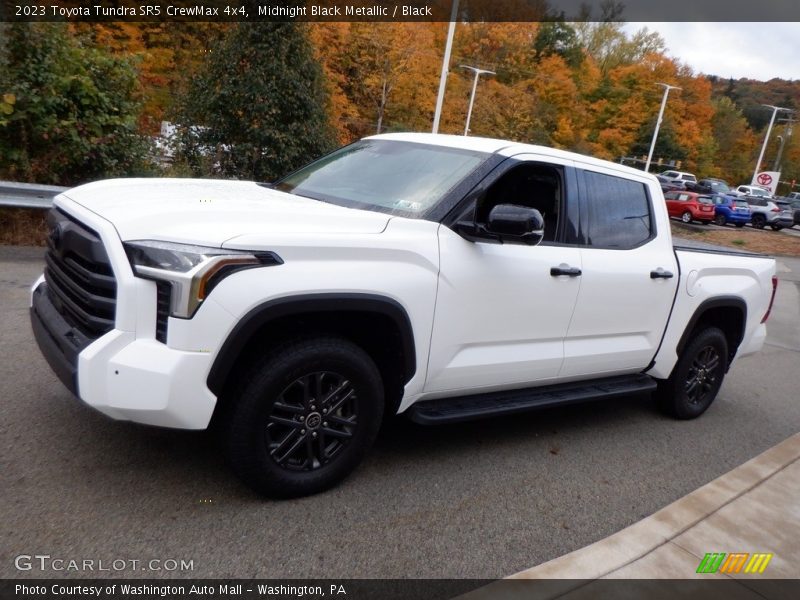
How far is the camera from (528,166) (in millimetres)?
4262

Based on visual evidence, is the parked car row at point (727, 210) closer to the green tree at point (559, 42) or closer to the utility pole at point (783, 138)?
the green tree at point (559, 42)

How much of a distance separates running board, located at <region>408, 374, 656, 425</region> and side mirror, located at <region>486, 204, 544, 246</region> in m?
0.99

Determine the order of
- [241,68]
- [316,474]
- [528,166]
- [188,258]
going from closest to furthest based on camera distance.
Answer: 1. [188,258]
2. [316,474]
3. [528,166]
4. [241,68]

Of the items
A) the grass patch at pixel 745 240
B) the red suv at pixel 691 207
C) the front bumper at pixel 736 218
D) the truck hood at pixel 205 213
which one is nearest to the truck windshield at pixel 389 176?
the truck hood at pixel 205 213

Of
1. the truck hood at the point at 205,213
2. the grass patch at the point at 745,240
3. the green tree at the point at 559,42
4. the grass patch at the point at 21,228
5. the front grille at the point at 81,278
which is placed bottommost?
the grass patch at the point at 745,240

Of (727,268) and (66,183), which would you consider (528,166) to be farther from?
(66,183)

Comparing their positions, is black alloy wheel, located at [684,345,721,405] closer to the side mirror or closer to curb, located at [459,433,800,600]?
curb, located at [459,433,800,600]

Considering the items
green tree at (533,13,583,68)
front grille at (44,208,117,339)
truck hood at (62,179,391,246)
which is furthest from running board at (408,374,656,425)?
green tree at (533,13,583,68)

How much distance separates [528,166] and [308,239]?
1.71 metres

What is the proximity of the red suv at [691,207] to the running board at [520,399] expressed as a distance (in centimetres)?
3028

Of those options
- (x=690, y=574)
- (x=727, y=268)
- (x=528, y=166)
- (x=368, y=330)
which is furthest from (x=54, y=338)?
(x=727, y=268)

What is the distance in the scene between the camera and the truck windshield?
154 inches

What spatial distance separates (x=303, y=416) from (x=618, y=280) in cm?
235

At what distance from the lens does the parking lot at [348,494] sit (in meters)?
3.01
